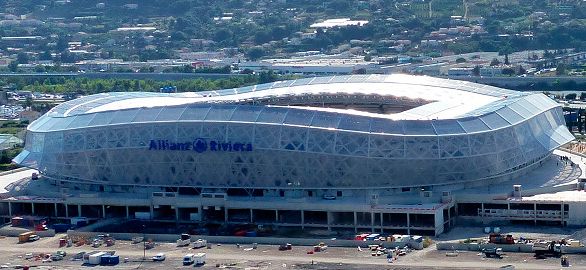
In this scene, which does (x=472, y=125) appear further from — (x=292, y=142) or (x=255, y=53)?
(x=255, y=53)

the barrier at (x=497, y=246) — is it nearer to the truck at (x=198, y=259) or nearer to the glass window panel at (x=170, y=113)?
the truck at (x=198, y=259)

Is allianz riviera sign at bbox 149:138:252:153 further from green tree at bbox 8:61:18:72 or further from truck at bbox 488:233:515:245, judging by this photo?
green tree at bbox 8:61:18:72

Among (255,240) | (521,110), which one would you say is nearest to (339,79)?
(521,110)

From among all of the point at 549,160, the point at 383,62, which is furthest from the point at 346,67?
the point at 549,160

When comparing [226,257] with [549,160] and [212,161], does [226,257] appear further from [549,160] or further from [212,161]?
[549,160]

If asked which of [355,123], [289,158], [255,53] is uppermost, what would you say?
[255,53]
